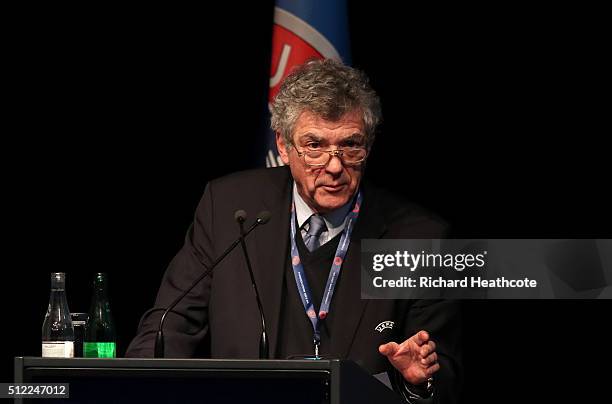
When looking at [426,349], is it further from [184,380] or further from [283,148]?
[283,148]

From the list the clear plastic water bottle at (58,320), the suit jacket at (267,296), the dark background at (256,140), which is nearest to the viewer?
the clear plastic water bottle at (58,320)

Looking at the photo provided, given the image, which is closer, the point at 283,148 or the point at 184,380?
the point at 184,380

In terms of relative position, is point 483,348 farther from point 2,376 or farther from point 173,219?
point 2,376

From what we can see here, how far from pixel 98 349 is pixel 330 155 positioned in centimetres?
83

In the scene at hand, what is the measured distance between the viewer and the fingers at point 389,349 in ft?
8.76

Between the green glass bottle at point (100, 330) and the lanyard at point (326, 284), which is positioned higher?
the lanyard at point (326, 284)

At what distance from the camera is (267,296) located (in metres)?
3.38

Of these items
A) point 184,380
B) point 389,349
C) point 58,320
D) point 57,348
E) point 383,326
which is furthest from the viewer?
point 383,326

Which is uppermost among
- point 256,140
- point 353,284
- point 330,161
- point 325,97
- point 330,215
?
point 256,140

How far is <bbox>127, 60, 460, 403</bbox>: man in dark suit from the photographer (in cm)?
335

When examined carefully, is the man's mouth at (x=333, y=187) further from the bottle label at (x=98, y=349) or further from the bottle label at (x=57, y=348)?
the bottle label at (x=57, y=348)

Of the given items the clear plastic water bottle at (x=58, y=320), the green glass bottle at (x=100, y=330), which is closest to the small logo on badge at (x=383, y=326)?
the green glass bottle at (x=100, y=330)

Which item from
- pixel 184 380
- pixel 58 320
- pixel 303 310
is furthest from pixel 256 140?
pixel 184 380

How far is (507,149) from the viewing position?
4828 mm
